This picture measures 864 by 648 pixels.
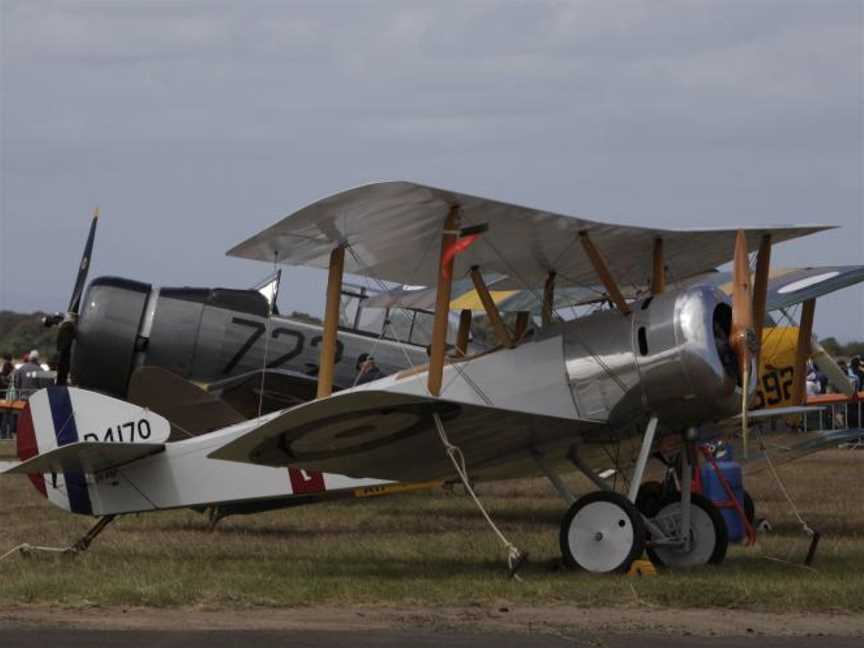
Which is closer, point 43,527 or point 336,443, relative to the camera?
point 336,443

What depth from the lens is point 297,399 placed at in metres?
14.1

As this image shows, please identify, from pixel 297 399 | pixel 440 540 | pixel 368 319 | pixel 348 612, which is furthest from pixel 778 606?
pixel 368 319

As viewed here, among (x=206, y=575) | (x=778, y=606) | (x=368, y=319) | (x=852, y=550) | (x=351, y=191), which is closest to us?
(x=778, y=606)

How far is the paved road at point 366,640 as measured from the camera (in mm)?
6359

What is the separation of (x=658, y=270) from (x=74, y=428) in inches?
A: 173

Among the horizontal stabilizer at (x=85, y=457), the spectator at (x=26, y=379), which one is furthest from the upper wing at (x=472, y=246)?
the spectator at (x=26, y=379)

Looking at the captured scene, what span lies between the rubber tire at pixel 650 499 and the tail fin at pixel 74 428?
3437mm

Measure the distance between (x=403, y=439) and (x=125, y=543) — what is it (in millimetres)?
3061

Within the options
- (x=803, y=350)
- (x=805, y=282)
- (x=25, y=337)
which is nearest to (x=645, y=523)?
(x=803, y=350)

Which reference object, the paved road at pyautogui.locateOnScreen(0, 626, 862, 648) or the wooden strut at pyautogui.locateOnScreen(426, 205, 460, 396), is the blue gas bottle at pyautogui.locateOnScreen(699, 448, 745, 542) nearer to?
the wooden strut at pyautogui.locateOnScreen(426, 205, 460, 396)

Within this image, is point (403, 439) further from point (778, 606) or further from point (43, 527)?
point (43, 527)

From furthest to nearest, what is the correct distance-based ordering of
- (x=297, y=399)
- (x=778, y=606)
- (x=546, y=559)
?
(x=297, y=399) → (x=546, y=559) → (x=778, y=606)

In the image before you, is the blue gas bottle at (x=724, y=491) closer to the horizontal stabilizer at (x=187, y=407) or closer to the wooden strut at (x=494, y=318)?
the wooden strut at (x=494, y=318)

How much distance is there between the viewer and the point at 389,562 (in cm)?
998
